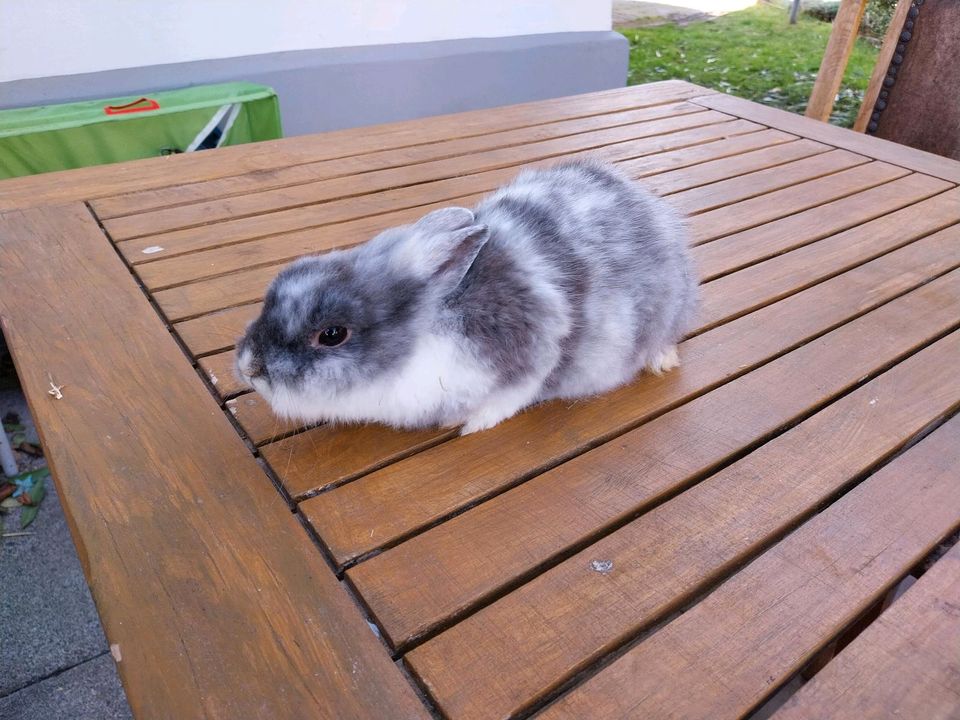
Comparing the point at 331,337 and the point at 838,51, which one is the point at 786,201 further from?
the point at 331,337

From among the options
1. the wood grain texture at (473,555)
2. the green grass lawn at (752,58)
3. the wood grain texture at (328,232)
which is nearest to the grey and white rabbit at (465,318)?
the wood grain texture at (473,555)

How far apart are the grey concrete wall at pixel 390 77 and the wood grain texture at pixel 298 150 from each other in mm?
962

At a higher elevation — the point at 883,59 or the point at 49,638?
the point at 883,59

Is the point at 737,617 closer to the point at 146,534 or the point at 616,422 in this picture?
the point at 616,422

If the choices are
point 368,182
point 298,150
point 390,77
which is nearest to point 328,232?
point 368,182

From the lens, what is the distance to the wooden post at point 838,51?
3.92 metres

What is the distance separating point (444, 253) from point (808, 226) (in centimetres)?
169

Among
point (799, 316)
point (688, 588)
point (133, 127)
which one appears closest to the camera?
point (688, 588)

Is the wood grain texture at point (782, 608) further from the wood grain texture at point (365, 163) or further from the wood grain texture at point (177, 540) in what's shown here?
the wood grain texture at point (365, 163)

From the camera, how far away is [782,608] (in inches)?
49.0

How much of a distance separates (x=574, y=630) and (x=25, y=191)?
8.15 feet

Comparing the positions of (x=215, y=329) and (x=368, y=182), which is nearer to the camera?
(x=215, y=329)

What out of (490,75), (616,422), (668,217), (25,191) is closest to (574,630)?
(616,422)

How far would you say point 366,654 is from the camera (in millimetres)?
1146
